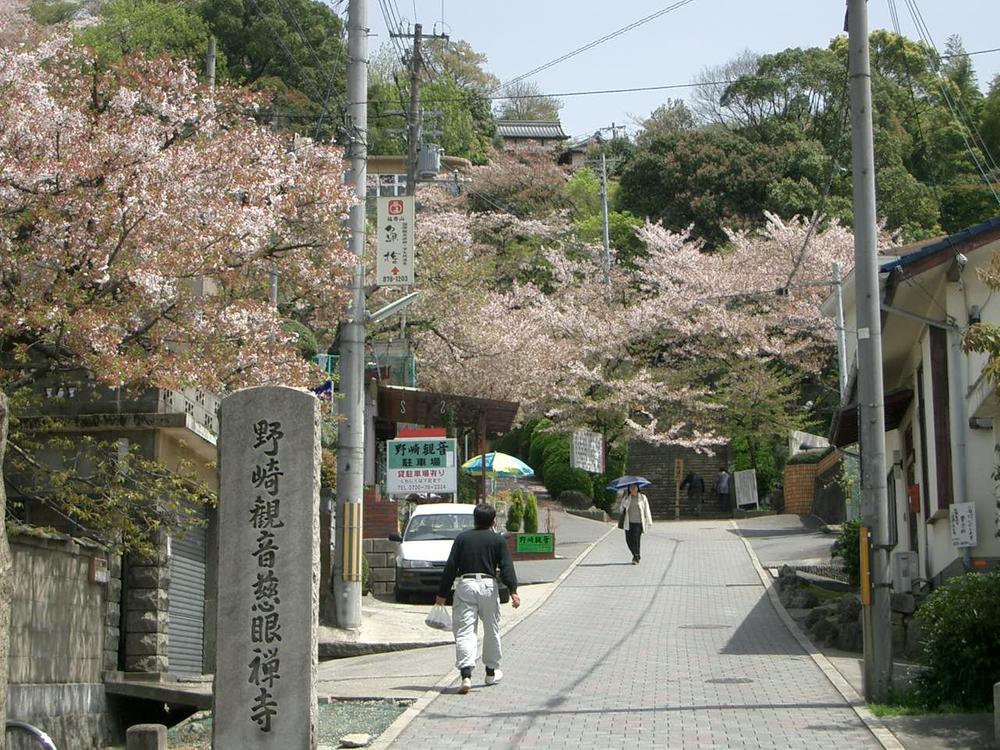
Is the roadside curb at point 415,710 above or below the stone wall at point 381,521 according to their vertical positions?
below

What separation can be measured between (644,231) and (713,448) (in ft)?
32.0

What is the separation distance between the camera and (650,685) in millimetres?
12883

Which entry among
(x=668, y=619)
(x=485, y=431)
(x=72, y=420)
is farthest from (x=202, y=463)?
(x=485, y=431)

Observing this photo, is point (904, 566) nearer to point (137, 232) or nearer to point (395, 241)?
point (395, 241)

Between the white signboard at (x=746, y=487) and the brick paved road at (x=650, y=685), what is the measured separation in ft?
60.3

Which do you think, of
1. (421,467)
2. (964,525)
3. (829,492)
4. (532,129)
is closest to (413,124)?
(421,467)

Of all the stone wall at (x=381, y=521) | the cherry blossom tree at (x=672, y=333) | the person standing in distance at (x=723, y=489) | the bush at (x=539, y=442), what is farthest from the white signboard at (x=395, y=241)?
the bush at (x=539, y=442)

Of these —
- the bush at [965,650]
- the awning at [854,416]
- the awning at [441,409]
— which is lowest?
the bush at [965,650]

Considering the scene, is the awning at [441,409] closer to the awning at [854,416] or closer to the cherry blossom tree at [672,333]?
the awning at [854,416]

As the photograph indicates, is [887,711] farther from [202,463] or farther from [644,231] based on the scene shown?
[644,231]

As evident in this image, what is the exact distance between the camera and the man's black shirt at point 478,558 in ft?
41.4

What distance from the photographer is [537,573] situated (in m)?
26.0

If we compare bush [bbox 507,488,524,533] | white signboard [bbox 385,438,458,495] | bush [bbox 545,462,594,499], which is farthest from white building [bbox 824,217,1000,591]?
bush [bbox 545,462,594,499]

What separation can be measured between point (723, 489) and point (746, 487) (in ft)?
2.49
